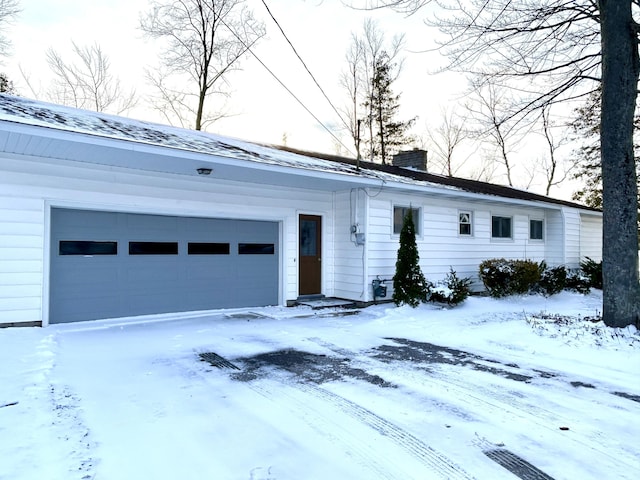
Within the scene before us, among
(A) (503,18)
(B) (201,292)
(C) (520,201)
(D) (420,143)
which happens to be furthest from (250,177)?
(D) (420,143)

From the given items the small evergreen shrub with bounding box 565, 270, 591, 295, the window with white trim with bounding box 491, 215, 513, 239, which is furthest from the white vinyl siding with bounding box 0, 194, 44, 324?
the small evergreen shrub with bounding box 565, 270, 591, 295

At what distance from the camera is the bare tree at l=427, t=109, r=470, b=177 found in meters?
29.8

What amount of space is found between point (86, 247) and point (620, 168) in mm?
8812

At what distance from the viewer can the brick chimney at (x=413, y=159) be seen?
17.1 m

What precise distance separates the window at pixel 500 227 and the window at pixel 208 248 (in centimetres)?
825

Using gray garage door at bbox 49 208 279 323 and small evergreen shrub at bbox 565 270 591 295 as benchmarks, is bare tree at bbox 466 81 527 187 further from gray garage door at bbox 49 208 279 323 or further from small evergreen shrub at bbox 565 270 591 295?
small evergreen shrub at bbox 565 270 591 295

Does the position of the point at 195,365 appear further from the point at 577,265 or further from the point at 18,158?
the point at 577,265

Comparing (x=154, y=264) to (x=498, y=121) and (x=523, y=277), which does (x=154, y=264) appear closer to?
(x=498, y=121)

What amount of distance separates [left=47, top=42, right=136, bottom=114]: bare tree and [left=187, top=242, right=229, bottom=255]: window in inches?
618

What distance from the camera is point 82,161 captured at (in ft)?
24.4

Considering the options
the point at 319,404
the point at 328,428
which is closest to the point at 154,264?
the point at 319,404

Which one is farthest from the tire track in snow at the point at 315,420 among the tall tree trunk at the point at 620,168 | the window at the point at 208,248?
the tall tree trunk at the point at 620,168

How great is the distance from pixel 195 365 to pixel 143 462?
92.4 inches

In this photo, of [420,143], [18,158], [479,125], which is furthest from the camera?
[420,143]
